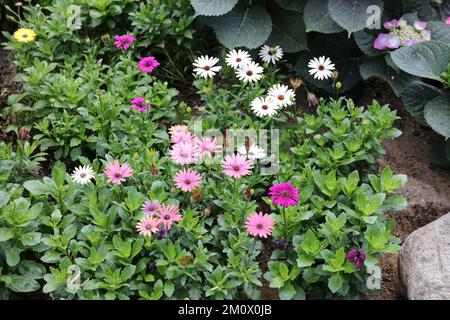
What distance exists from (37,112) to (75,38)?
488 millimetres

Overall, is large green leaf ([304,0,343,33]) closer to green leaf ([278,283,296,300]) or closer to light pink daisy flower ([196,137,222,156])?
light pink daisy flower ([196,137,222,156])

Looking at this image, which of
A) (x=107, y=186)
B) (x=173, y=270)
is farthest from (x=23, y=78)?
(x=173, y=270)

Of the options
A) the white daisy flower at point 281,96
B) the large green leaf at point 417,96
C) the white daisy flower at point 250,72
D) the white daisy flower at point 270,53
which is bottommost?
the white daisy flower at point 281,96

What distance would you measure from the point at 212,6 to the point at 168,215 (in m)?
1.28

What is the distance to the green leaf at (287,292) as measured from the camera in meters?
2.28

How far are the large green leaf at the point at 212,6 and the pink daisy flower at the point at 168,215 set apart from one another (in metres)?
1.17

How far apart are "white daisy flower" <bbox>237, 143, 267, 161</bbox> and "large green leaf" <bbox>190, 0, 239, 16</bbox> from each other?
2.60 ft

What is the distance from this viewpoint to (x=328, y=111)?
307 centimetres

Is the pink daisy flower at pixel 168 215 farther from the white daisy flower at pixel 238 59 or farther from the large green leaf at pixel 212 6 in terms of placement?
the large green leaf at pixel 212 6

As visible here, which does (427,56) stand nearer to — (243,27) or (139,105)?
(243,27)

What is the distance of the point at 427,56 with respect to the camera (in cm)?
298

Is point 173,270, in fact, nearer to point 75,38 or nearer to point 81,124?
point 81,124

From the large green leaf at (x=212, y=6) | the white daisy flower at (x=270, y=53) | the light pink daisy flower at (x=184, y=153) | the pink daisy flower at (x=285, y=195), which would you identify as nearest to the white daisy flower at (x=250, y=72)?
the white daisy flower at (x=270, y=53)

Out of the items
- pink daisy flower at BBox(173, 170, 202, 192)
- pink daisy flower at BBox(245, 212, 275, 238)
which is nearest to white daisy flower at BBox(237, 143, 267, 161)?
pink daisy flower at BBox(173, 170, 202, 192)
